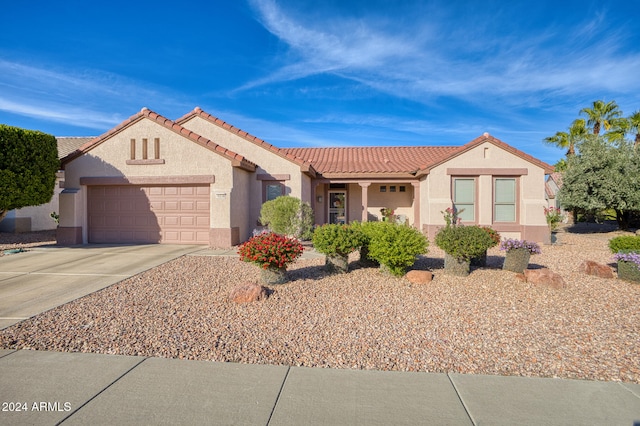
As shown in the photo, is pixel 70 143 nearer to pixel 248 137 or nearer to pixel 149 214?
pixel 149 214

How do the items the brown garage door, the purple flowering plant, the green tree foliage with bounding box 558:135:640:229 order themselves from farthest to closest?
the green tree foliage with bounding box 558:135:640:229
the brown garage door
the purple flowering plant

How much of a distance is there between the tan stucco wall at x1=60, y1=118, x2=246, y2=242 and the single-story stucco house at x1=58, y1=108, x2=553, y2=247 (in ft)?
0.12

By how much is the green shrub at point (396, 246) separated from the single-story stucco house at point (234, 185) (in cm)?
324

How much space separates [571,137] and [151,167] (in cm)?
3018

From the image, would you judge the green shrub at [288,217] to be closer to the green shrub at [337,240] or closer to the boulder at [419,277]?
the green shrub at [337,240]

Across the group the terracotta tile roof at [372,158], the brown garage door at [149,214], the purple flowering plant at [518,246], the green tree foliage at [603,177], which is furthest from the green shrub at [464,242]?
the green tree foliage at [603,177]

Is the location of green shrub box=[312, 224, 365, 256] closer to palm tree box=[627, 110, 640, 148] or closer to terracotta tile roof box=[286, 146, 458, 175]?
terracotta tile roof box=[286, 146, 458, 175]

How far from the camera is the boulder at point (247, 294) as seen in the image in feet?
20.3

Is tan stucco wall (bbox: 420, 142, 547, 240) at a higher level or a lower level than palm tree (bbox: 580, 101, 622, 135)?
lower

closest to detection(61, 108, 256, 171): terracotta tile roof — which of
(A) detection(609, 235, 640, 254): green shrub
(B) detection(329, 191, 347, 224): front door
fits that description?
(B) detection(329, 191, 347, 224): front door

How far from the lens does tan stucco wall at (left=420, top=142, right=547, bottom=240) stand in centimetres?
1517

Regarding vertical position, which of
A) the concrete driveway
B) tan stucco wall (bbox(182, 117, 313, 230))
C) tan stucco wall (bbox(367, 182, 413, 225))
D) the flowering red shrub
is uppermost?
tan stucco wall (bbox(182, 117, 313, 230))

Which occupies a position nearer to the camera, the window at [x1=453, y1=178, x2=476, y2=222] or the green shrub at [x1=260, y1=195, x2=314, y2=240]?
the green shrub at [x1=260, y1=195, x2=314, y2=240]

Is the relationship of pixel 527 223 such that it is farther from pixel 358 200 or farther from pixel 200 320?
pixel 200 320
